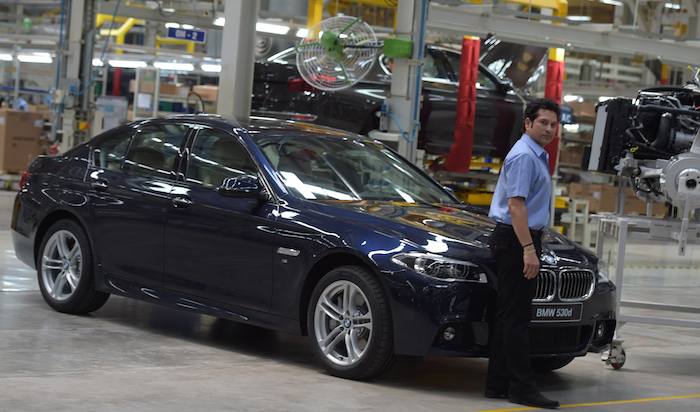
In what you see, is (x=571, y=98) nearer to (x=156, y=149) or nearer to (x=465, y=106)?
(x=465, y=106)

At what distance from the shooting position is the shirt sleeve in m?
6.01

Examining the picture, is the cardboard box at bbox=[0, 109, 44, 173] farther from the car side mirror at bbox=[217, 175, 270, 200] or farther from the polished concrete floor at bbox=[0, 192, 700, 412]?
the car side mirror at bbox=[217, 175, 270, 200]

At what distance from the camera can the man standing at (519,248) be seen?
6.00m

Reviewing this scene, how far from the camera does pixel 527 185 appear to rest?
6.02 metres

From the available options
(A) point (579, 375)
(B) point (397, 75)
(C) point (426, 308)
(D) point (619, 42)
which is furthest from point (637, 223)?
(D) point (619, 42)

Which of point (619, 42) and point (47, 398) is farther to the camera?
point (619, 42)

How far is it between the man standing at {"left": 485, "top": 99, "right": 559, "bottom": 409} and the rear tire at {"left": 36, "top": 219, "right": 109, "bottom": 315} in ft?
9.47

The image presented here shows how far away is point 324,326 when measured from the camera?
644 cm

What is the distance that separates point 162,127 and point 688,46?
12.7 m

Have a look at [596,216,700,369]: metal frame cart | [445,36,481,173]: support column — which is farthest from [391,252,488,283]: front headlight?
[445,36,481,173]: support column

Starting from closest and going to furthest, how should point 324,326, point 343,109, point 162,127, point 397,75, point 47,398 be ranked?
point 47,398 < point 324,326 < point 162,127 < point 397,75 < point 343,109

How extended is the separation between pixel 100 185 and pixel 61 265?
65 cm

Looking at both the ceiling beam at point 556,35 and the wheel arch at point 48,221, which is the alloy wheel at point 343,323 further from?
the ceiling beam at point 556,35

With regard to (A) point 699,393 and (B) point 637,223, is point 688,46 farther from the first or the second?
(A) point 699,393
